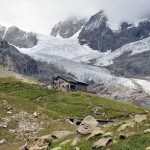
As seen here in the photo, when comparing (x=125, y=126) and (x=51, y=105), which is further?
(x=51, y=105)

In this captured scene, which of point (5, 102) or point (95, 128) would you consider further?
point (5, 102)

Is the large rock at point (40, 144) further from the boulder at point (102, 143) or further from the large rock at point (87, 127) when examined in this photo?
the boulder at point (102, 143)

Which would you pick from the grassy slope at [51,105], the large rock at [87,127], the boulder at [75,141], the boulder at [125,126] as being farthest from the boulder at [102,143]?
the grassy slope at [51,105]

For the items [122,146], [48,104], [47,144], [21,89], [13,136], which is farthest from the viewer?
[21,89]

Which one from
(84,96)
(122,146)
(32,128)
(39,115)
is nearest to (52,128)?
(32,128)

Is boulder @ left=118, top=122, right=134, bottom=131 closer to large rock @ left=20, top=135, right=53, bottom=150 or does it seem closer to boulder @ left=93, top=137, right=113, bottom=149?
boulder @ left=93, top=137, right=113, bottom=149

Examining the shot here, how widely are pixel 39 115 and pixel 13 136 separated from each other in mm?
11070

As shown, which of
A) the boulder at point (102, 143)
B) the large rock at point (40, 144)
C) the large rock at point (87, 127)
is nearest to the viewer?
the boulder at point (102, 143)

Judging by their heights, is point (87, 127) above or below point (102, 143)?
above

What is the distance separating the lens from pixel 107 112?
108 metres

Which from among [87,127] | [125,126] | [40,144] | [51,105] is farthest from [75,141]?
[51,105]

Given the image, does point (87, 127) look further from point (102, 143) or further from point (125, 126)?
point (102, 143)

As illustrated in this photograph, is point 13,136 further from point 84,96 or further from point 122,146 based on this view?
point 84,96

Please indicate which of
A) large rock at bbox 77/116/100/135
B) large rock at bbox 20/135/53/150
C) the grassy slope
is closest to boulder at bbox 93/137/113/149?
large rock at bbox 77/116/100/135
